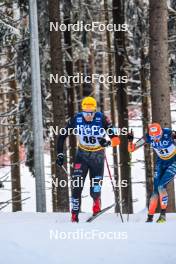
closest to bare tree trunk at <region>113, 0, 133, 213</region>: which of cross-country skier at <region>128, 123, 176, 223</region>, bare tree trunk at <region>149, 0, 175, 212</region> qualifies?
bare tree trunk at <region>149, 0, 175, 212</region>

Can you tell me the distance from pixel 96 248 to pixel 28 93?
37.5 feet

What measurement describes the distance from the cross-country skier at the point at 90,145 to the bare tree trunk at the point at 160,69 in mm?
1759

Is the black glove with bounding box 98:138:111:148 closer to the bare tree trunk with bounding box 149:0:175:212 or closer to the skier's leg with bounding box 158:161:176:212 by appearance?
the skier's leg with bounding box 158:161:176:212

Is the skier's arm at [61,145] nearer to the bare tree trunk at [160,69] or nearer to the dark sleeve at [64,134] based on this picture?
the dark sleeve at [64,134]

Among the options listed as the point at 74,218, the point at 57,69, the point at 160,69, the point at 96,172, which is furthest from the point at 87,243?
the point at 57,69

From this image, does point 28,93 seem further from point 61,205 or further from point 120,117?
point 61,205

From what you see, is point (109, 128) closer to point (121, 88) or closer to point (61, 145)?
point (61, 145)

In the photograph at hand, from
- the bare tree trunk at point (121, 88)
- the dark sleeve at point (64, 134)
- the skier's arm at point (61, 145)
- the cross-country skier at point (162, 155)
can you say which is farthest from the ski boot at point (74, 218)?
the bare tree trunk at point (121, 88)

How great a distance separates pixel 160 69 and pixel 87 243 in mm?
4771

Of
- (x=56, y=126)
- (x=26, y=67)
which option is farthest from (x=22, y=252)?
(x=26, y=67)

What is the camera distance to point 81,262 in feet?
20.8

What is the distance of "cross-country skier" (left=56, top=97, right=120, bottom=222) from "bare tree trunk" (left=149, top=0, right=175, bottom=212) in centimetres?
176

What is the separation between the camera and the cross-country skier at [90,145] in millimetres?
8945

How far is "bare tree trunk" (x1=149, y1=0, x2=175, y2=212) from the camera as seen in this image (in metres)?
10.4
